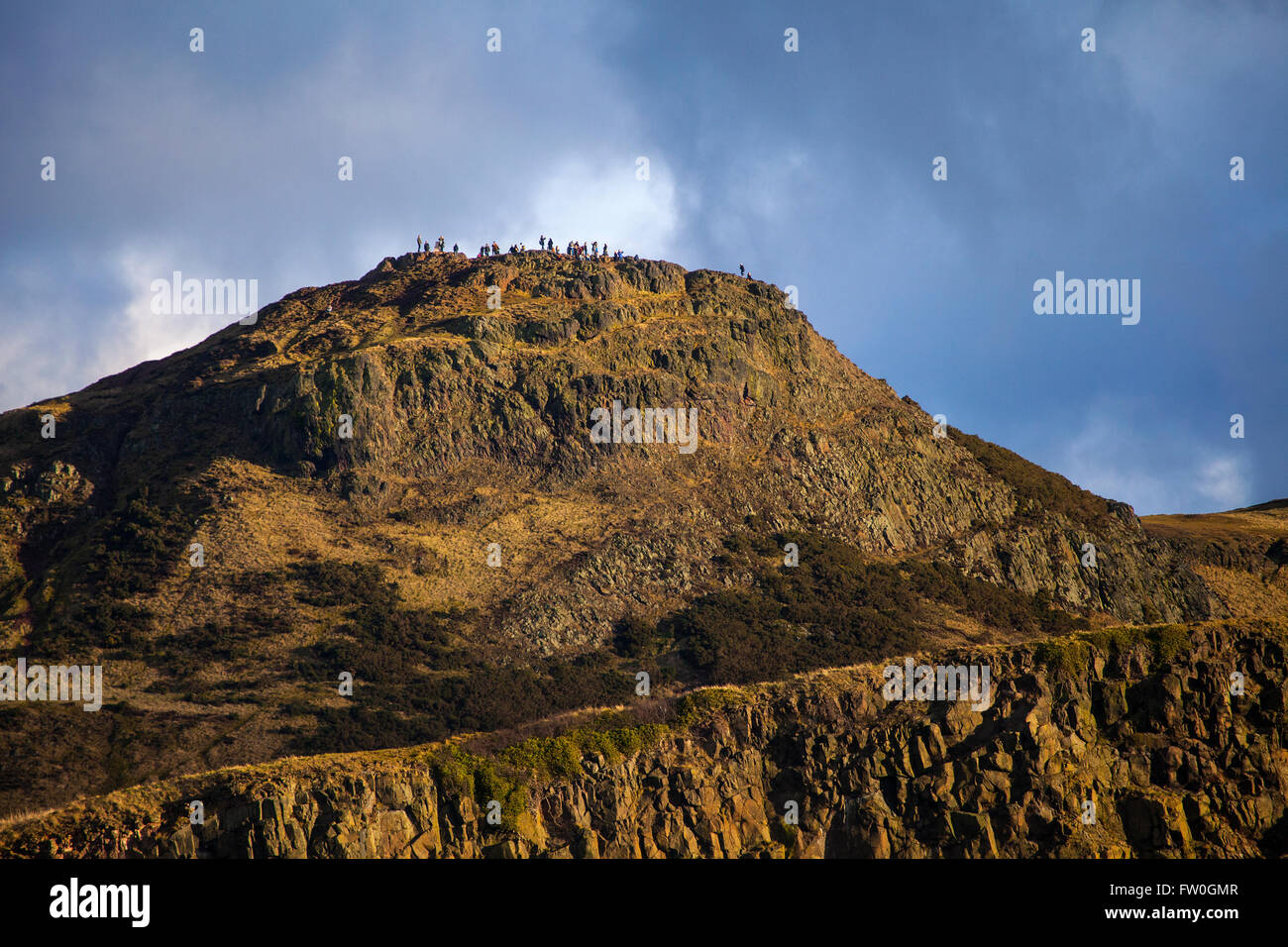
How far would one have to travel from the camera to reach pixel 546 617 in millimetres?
97875

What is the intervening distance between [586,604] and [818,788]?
54.8 metres

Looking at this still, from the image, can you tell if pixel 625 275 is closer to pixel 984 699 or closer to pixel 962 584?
pixel 962 584

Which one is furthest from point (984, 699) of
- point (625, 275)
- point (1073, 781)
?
point (625, 275)

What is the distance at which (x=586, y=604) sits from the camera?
99.9 meters

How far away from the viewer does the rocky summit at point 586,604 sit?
4484 cm

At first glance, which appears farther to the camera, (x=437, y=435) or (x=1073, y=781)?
(x=437, y=435)

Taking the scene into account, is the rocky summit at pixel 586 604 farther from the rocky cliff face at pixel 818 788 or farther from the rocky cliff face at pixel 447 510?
the rocky cliff face at pixel 447 510

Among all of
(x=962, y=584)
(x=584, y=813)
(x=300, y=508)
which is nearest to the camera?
(x=584, y=813)

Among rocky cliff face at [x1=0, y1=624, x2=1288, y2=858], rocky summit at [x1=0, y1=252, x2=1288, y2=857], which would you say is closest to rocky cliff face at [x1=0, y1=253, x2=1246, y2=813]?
rocky summit at [x1=0, y1=252, x2=1288, y2=857]

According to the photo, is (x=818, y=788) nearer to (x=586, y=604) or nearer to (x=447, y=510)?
(x=586, y=604)

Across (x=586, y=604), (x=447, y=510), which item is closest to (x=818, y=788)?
(x=586, y=604)

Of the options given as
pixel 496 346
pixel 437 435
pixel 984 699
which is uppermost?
pixel 496 346

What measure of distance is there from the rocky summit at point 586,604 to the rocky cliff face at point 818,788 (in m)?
0.14

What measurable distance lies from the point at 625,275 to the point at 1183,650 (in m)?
91.6
